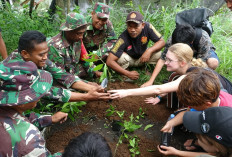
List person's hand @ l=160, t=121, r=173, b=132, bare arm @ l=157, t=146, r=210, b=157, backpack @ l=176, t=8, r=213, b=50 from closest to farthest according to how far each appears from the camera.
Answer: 1. bare arm @ l=157, t=146, r=210, b=157
2. person's hand @ l=160, t=121, r=173, b=132
3. backpack @ l=176, t=8, r=213, b=50

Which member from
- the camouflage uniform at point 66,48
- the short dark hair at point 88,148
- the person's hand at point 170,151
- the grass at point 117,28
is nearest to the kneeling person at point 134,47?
the grass at point 117,28

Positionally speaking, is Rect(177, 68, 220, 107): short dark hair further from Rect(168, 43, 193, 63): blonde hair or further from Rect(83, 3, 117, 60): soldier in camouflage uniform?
Rect(83, 3, 117, 60): soldier in camouflage uniform

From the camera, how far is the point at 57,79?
2725 mm

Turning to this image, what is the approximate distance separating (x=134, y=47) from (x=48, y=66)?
172 centimetres

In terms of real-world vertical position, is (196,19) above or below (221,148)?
above

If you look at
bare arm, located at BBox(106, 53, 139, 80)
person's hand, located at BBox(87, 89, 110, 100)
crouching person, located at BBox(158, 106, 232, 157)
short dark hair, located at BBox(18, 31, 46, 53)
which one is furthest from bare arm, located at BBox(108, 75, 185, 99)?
bare arm, located at BBox(106, 53, 139, 80)

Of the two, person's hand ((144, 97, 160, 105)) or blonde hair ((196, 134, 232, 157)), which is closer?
blonde hair ((196, 134, 232, 157))

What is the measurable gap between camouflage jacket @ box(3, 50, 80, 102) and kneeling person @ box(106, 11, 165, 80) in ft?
3.39

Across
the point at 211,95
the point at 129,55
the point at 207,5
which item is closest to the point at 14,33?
the point at 129,55

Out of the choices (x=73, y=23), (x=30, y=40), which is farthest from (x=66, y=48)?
(x=30, y=40)

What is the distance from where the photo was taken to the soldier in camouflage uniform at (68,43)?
265 cm

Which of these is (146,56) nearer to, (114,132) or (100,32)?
(100,32)

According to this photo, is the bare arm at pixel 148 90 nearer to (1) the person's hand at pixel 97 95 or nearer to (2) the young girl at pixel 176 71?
(2) the young girl at pixel 176 71

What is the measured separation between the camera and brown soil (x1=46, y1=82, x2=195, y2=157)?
223 centimetres
